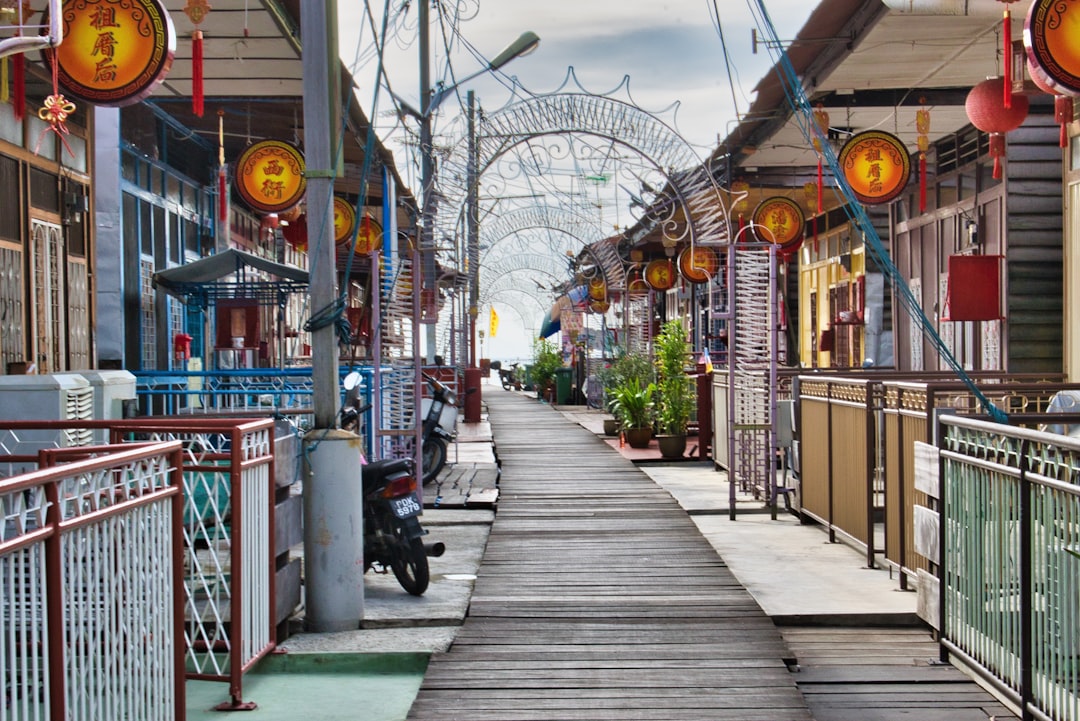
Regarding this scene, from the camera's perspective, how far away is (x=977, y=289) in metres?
12.5

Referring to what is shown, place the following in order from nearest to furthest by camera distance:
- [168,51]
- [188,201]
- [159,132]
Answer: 1. [168,51]
2. [159,132]
3. [188,201]

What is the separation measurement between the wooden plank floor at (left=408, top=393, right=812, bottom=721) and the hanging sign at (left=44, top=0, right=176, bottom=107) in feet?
12.3

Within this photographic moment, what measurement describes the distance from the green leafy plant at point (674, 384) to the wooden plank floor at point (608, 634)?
509 cm

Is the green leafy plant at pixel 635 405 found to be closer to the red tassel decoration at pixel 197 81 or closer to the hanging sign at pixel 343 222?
the hanging sign at pixel 343 222

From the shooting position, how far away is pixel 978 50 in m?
11.7

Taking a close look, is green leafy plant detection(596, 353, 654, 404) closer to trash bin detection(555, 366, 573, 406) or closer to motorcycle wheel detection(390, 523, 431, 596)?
motorcycle wheel detection(390, 523, 431, 596)

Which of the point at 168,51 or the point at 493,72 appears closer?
the point at 168,51

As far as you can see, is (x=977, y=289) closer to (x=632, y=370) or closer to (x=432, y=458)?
(x=432, y=458)

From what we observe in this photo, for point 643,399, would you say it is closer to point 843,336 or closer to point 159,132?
point 843,336

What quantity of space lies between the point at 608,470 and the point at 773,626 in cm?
843

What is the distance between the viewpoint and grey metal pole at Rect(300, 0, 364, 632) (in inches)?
271

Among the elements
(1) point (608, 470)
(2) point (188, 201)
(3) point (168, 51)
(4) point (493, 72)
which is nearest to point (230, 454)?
(3) point (168, 51)

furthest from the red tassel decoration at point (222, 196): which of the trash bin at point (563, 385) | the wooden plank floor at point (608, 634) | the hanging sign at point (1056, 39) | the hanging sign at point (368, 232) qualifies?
the trash bin at point (563, 385)

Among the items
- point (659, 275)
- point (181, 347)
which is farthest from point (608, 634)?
point (659, 275)
